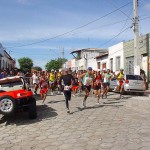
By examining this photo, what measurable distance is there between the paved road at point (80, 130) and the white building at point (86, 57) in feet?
112

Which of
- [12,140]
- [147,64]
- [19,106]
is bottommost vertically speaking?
[12,140]

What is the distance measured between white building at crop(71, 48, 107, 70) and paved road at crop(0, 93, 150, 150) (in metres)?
34.3

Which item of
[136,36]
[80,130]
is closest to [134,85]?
[136,36]

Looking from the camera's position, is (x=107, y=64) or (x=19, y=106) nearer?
(x=19, y=106)

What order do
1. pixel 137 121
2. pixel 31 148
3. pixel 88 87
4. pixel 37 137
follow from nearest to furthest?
pixel 31 148, pixel 37 137, pixel 137 121, pixel 88 87

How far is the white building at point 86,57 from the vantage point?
4868 centimetres

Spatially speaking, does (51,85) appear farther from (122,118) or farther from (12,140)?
(12,140)

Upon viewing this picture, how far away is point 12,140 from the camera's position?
793cm

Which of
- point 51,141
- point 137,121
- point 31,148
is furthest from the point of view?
point 137,121

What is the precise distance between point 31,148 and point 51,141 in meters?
0.67

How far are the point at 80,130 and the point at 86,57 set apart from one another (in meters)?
45.5

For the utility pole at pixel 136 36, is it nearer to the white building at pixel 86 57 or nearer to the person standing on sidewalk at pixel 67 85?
the person standing on sidewalk at pixel 67 85

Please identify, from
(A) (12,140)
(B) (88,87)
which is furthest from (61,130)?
(B) (88,87)

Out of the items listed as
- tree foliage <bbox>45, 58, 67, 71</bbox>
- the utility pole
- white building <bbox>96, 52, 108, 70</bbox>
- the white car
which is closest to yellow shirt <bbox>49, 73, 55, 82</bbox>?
the white car
